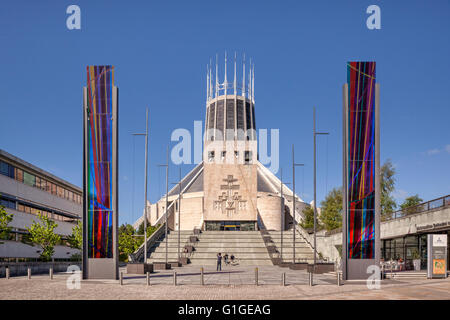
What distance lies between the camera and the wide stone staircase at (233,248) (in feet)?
147

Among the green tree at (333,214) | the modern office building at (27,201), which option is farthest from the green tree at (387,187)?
the modern office building at (27,201)

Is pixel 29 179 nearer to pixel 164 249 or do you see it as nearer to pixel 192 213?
pixel 164 249

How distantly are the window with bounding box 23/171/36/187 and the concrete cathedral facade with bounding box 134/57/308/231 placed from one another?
572 inches

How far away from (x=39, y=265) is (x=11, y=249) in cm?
784

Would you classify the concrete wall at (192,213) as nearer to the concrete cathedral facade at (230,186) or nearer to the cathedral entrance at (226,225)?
the concrete cathedral facade at (230,186)

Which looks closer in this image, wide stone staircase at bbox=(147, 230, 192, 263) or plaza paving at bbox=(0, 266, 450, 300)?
plaza paving at bbox=(0, 266, 450, 300)

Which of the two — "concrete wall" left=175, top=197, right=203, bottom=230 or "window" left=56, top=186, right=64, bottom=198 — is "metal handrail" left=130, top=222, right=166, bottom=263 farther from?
"concrete wall" left=175, top=197, right=203, bottom=230

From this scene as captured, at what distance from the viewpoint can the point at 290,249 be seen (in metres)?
49.0

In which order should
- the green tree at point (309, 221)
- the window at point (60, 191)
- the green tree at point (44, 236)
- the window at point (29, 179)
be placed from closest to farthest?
1. the green tree at point (44, 236)
2. the window at point (29, 179)
3. the window at point (60, 191)
4. the green tree at point (309, 221)

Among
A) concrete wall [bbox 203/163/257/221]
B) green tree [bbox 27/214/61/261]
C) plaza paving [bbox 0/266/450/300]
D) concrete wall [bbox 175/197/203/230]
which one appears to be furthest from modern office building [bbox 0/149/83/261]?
concrete wall [bbox 175/197/203/230]

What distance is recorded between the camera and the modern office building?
119 feet

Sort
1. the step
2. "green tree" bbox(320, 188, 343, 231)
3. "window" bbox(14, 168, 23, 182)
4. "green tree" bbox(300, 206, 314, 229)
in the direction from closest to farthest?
1. "window" bbox(14, 168, 23, 182)
2. the step
3. "green tree" bbox(320, 188, 343, 231)
4. "green tree" bbox(300, 206, 314, 229)

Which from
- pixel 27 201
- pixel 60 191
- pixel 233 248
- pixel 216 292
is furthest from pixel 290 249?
pixel 216 292
